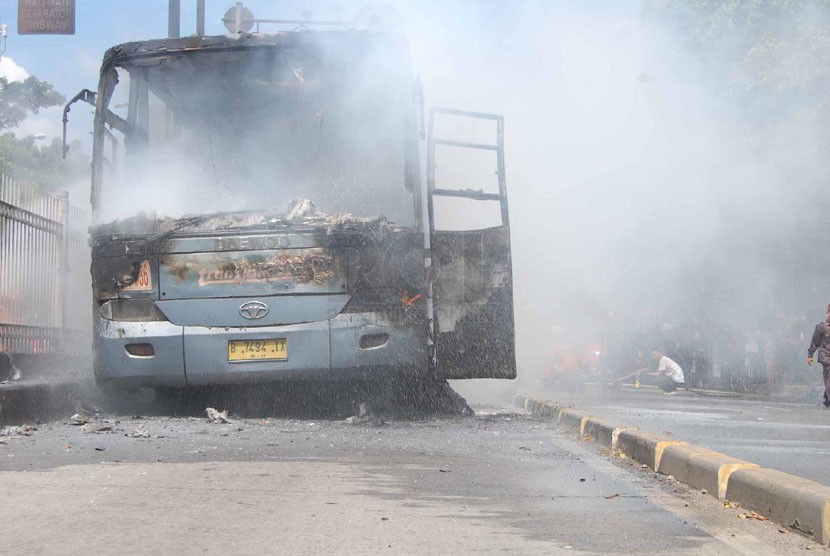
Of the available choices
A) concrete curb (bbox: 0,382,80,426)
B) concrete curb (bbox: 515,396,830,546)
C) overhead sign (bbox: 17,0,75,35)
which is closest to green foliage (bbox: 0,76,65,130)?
overhead sign (bbox: 17,0,75,35)

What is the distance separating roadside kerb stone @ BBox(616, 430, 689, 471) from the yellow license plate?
2416mm

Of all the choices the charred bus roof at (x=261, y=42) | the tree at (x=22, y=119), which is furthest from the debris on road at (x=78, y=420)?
the tree at (x=22, y=119)

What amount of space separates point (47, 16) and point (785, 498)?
44.2 ft

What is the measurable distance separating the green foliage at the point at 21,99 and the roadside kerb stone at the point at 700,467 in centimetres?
3858

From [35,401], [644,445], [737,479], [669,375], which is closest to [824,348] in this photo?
[669,375]

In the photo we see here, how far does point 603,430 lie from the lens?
8.09m

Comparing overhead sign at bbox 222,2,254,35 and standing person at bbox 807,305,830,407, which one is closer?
overhead sign at bbox 222,2,254,35

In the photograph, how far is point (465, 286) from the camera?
8391mm

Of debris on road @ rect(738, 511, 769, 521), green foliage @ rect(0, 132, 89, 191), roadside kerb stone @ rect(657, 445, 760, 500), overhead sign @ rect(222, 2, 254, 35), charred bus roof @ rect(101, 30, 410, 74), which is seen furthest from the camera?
green foliage @ rect(0, 132, 89, 191)

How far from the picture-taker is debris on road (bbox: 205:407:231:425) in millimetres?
8437

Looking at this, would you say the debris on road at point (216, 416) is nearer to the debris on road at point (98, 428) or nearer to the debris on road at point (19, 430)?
the debris on road at point (98, 428)

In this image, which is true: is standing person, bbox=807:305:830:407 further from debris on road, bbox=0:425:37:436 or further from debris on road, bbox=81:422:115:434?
debris on road, bbox=0:425:37:436

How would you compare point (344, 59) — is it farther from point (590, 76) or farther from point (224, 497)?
point (590, 76)

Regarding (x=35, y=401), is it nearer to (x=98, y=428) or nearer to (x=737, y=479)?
(x=98, y=428)
